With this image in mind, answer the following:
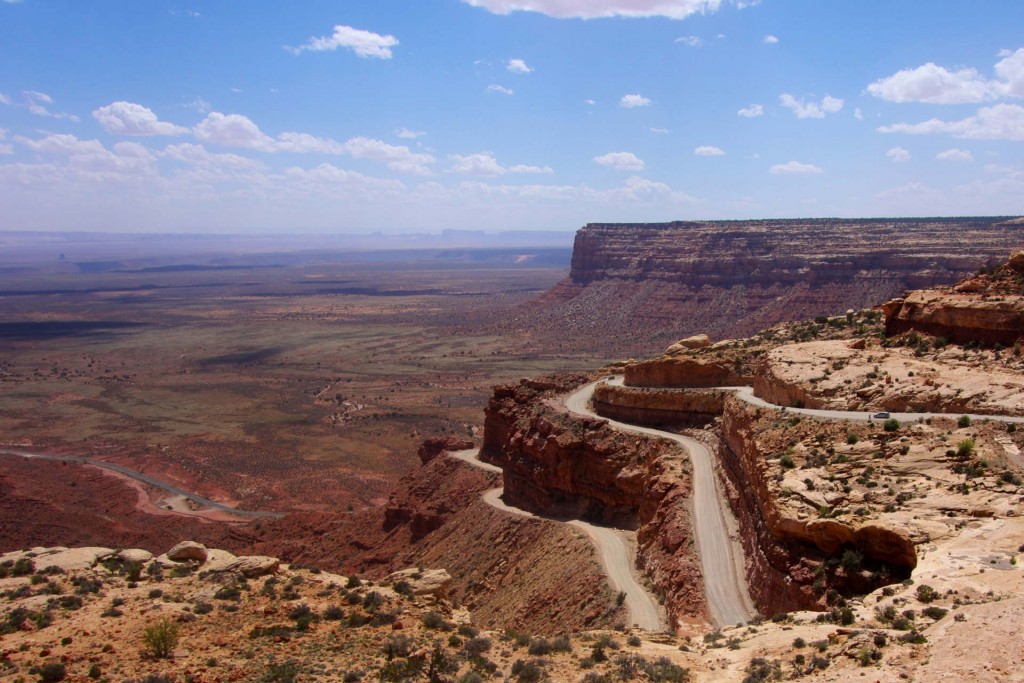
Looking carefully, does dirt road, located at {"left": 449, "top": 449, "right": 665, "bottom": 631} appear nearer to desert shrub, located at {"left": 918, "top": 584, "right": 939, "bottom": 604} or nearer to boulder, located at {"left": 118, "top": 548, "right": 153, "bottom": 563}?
desert shrub, located at {"left": 918, "top": 584, "right": 939, "bottom": 604}

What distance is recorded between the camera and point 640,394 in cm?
3744

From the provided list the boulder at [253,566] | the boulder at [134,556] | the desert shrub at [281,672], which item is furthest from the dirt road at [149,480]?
the desert shrub at [281,672]

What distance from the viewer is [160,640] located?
15461 millimetres

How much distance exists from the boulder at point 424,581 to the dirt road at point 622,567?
5.41 metres

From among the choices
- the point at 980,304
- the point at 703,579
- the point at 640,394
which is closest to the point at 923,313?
the point at 980,304

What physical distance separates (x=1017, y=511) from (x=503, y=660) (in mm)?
10803

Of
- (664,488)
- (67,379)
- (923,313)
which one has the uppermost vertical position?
(923,313)

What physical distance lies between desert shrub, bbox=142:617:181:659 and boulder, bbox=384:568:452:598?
20.0 feet

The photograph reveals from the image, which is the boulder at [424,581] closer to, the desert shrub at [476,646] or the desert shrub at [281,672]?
the desert shrub at [476,646]

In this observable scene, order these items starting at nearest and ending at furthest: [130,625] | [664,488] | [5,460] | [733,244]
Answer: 1. [130,625]
2. [664,488]
3. [5,460]
4. [733,244]

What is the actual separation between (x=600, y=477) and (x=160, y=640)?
21.2 m

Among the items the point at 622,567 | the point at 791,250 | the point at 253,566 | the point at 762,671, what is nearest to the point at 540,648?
the point at 762,671

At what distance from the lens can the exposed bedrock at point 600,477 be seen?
25.1 metres

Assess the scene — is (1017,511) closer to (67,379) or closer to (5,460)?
(5,460)
